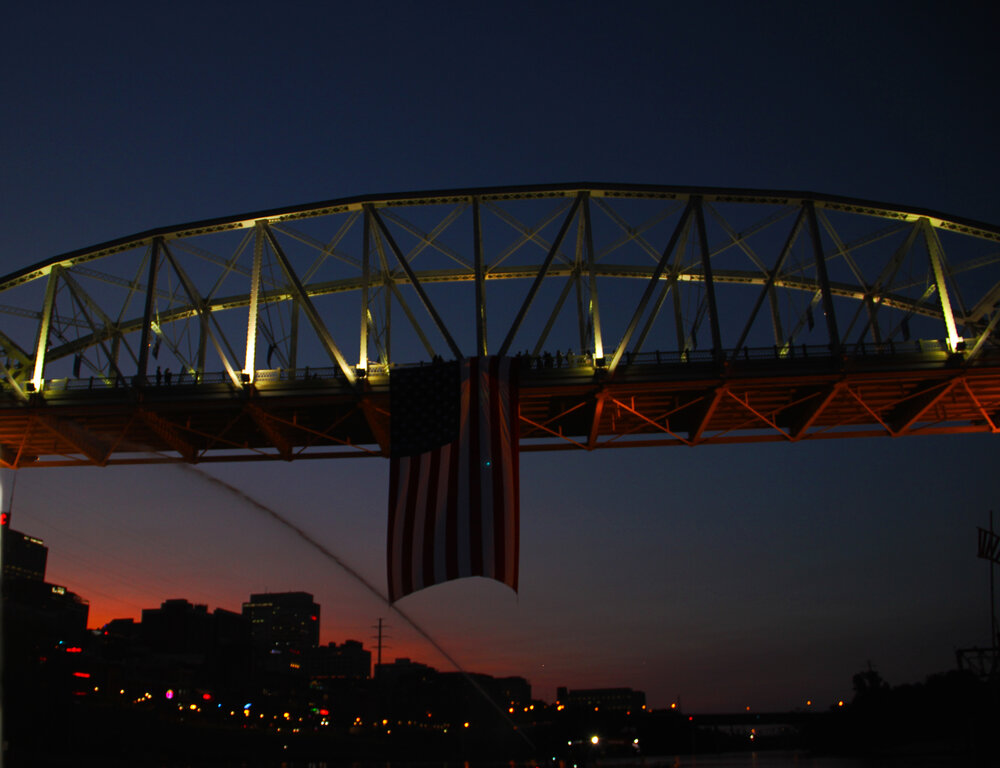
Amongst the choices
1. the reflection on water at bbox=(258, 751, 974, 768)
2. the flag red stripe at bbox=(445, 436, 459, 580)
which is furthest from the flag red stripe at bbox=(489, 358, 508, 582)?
the reflection on water at bbox=(258, 751, 974, 768)

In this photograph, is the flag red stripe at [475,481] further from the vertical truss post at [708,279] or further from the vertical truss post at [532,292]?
the vertical truss post at [708,279]

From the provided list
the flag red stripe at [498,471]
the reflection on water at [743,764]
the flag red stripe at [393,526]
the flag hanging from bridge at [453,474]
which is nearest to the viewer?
the flag red stripe at [393,526]

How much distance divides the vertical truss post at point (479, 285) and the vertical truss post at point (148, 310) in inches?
626

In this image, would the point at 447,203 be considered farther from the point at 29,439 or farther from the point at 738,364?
the point at 29,439

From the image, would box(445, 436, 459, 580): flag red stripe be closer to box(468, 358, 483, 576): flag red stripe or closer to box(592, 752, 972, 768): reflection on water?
box(468, 358, 483, 576): flag red stripe

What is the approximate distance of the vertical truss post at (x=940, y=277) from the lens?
136ft

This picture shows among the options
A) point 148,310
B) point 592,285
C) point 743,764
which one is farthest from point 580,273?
point 743,764

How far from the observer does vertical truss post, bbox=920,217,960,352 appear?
4134cm

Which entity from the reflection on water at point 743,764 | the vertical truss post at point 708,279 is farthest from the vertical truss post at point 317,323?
the reflection on water at point 743,764

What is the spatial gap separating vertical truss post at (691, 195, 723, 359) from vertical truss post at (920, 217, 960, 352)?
36.1 ft

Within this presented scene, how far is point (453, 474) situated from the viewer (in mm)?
30297

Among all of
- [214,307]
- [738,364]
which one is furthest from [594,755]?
[214,307]

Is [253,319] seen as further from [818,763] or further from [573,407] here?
[818,763]

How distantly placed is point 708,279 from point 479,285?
36.0 feet
